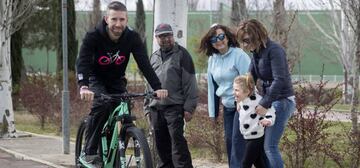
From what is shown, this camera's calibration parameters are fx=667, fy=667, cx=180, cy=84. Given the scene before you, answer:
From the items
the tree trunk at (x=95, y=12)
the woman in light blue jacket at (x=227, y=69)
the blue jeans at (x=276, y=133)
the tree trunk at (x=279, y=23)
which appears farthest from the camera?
the tree trunk at (x=95, y=12)

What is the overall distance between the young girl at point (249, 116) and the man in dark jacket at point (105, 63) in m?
0.84

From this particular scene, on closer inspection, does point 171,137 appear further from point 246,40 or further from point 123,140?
point 246,40

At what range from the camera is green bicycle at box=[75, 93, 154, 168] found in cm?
642

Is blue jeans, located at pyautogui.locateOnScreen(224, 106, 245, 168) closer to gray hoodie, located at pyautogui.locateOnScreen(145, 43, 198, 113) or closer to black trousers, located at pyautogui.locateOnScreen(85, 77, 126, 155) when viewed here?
gray hoodie, located at pyautogui.locateOnScreen(145, 43, 198, 113)

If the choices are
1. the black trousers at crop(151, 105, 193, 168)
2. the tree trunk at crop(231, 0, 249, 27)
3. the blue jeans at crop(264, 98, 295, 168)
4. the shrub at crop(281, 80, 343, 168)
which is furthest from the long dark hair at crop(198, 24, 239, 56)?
the tree trunk at crop(231, 0, 249, 27)

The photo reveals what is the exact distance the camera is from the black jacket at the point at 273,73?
6719 millimetres

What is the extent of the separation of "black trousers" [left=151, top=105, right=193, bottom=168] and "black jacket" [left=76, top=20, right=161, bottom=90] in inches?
39.1

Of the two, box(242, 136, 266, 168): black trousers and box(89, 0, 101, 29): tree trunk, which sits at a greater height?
box(89, 0, 101, 29): tree trunk

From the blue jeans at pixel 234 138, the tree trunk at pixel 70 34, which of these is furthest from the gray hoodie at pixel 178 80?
the tree trunk at pixel 70 34

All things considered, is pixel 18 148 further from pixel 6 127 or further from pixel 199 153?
pixel 199 153

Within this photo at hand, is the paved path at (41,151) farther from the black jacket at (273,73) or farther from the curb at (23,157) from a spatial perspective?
the black jacket at (273,73)

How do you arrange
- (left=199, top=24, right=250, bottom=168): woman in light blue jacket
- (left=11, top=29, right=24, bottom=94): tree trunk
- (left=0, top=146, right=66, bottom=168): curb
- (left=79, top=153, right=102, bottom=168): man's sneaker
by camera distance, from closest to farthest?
(left=79, top=153, right=102, bottom=168): man's sneaker, (left=199, top=24, right=250, bottom=168): woman in light blue jacket, (left=0, top=146, right=66, bottom=168): curb, (left=11, top=29, right=24, bottom=94): tree trunk

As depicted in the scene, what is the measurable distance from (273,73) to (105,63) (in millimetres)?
1771

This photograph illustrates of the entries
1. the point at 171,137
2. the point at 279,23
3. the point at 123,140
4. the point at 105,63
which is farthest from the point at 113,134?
the point at 279,23
